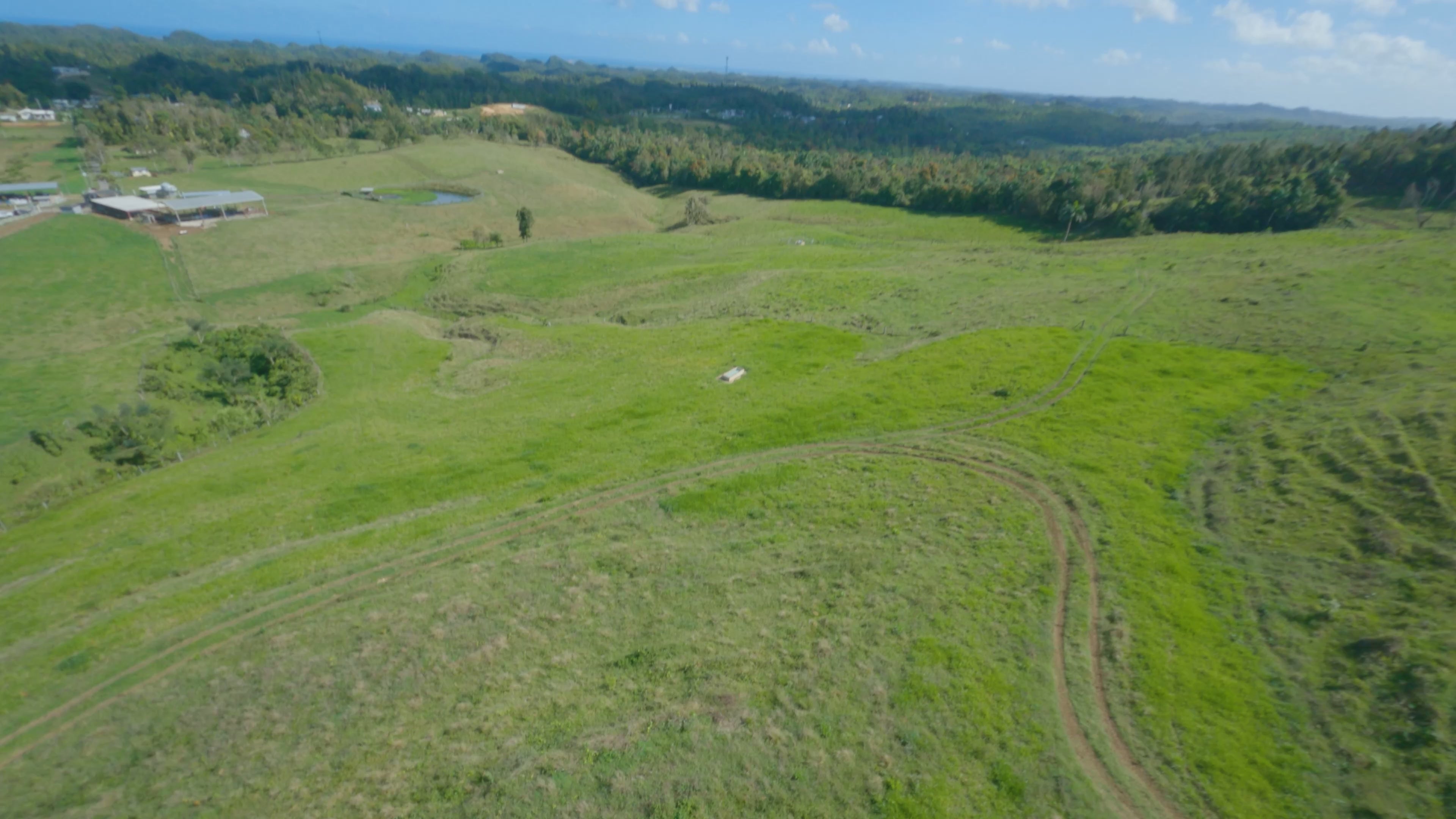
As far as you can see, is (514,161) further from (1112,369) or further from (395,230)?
(1112,369)

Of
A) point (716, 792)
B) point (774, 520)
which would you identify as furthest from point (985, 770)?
point (774, 520)

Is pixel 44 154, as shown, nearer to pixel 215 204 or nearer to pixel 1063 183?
pixel 215 204

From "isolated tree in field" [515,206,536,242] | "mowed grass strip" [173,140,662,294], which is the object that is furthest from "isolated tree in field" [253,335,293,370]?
"isolated tree in field" [515,206,536,242]

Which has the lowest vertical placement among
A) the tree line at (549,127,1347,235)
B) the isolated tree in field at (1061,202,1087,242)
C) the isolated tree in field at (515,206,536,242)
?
the isolated tree in field at (515,206,536,242)

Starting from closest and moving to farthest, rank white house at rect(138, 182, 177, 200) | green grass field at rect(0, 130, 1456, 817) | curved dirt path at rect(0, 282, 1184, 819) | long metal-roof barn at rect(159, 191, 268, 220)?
green grass field at rect(0, 130, 1456, 817) → curved dirt path at rect(0, 282, 1184, 819) → long metal-roof barn at rect(159, 191, 268, 220) → white house at rect(138, 182, 177, 200)

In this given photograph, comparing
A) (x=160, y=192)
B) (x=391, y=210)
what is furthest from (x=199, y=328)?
(x=160, y=192)

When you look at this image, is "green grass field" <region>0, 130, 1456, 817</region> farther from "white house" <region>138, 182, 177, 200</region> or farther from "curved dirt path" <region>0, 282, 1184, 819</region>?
"white house" <region>138, 182, 177, 200</region>

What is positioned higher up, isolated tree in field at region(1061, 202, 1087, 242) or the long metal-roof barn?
isolated tree in field at region(1061, 202, 1087, 242)

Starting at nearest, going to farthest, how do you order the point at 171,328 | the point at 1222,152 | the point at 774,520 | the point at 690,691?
the point at 690,691 → the point at 774,520 → the point at 171,328 → the point at 1222,152
